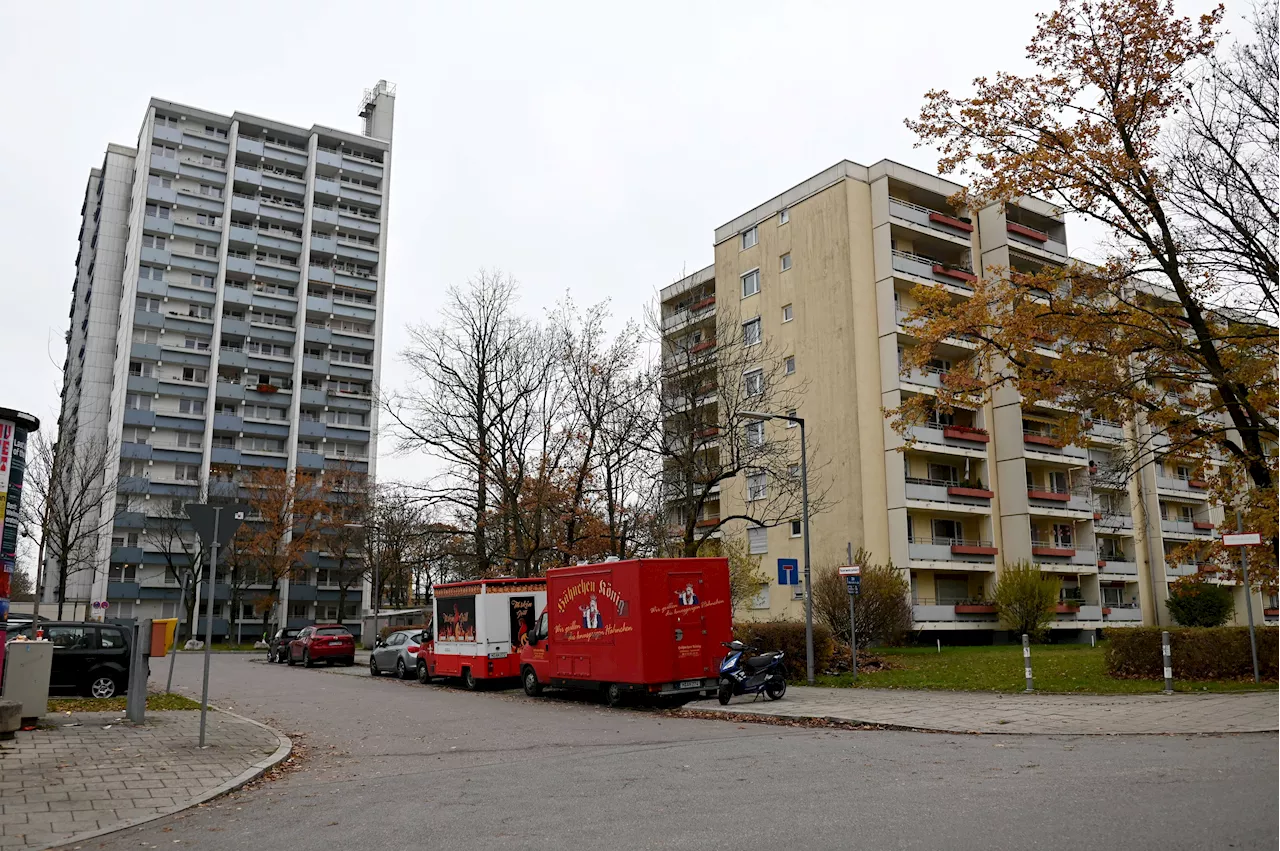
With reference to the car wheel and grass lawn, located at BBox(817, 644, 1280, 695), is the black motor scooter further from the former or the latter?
the car wheel

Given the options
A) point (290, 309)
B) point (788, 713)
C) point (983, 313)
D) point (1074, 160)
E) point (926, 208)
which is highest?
point (290, 309)

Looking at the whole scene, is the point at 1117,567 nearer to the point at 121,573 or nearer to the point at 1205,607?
the point at 1205,607

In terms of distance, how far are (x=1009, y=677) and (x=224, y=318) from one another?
241ft

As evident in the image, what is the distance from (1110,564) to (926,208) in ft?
65.2

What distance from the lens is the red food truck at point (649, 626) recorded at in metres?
17.9

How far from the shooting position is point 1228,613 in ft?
142

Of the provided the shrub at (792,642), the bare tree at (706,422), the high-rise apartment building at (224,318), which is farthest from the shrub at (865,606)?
the high-rise apartment building at (224,318)

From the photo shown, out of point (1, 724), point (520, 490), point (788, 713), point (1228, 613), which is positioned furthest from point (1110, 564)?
point (1, 724)

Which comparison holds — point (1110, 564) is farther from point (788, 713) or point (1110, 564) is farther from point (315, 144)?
point (315, 144)

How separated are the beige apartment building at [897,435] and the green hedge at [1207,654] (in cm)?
1922

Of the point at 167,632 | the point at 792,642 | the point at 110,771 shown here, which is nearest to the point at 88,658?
the point at 167,632

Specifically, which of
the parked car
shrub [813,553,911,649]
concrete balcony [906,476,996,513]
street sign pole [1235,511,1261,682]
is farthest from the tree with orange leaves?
the parked car

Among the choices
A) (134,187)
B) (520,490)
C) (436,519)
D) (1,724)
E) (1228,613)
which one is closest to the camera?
(1,724)

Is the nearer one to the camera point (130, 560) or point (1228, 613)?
point (1228, 613)
